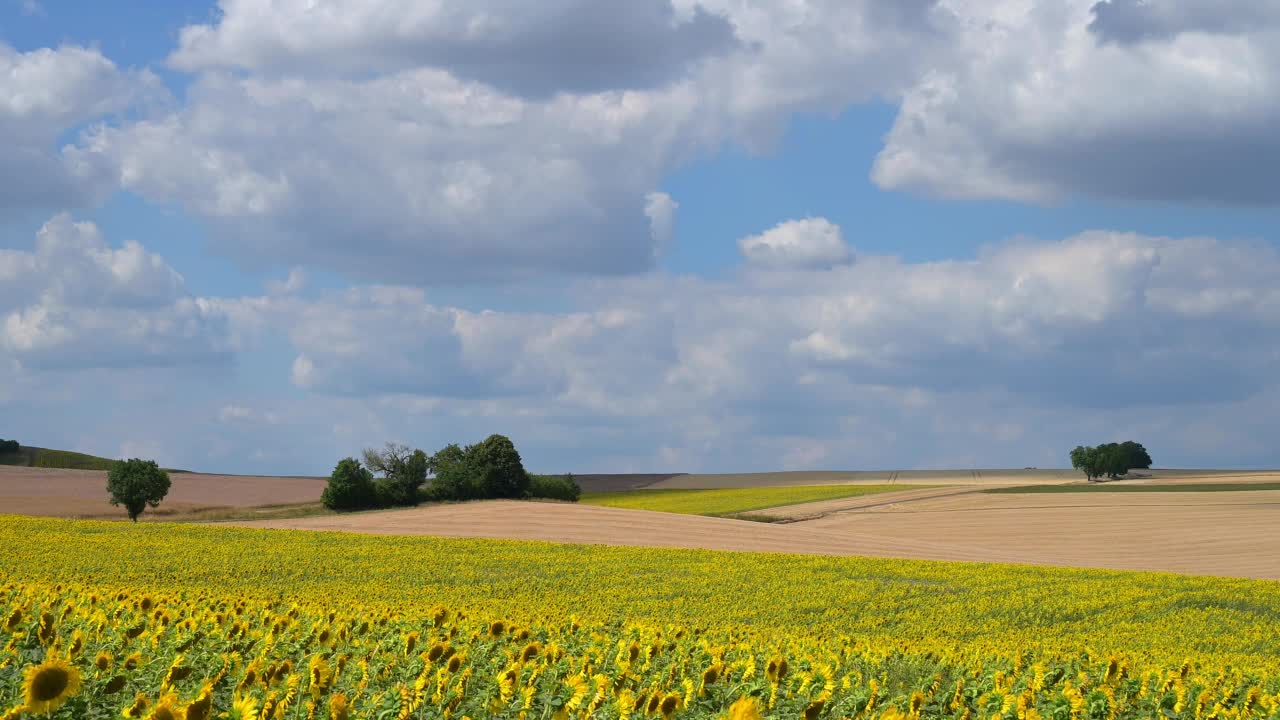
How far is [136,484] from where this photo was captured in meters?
57.6

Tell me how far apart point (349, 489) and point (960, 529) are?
Answer: 3117 centimetres

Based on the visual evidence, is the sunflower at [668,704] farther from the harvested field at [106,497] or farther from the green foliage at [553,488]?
the green foliage at [553,488]

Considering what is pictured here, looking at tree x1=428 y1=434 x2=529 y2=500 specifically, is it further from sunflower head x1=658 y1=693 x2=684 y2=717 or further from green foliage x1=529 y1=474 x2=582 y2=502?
sunflower head x1=658 y1=693 x2=684 y2=717

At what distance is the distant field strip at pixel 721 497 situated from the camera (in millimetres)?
75938

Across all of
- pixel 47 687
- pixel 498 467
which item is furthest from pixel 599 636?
pixel 498 467

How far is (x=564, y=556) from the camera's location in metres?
33.8

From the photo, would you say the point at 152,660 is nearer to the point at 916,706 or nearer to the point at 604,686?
the point at 604,686

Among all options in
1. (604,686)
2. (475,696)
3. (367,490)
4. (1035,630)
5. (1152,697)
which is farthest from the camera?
(367,490)

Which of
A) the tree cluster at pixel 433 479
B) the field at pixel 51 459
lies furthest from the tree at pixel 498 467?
the field at pixel 51 459

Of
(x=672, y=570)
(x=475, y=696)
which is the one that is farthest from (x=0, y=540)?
(x=475, y=696)

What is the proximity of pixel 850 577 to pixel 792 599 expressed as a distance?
17.4 feet

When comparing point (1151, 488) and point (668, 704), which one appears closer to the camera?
point (668, 704)

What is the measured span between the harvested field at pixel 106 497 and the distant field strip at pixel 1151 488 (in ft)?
158

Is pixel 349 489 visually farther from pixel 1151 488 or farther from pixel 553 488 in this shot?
pixel 1151 488
